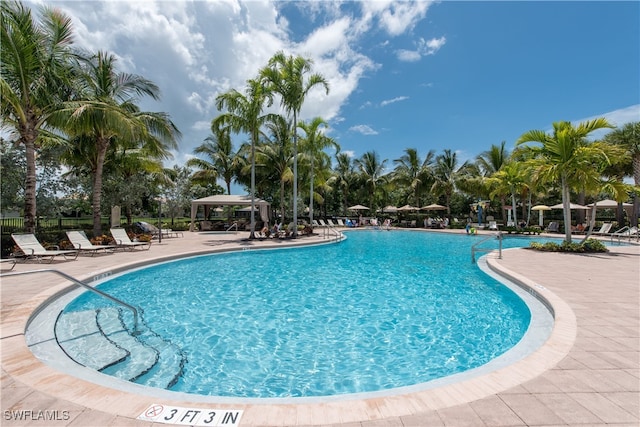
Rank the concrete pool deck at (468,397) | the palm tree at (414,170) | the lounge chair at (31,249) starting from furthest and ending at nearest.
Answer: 1. the palm tree at (414,170)
2. the lounge chair at (31,249)
3. the concrete pool deck at (468,397)

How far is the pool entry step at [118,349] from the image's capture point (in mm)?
3396

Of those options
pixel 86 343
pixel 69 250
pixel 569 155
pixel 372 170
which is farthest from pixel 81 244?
pixel 372 170

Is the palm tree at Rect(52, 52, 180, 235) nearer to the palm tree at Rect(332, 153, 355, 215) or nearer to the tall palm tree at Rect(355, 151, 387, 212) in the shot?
the palm tree at Rect(332, 153, 355, 215)

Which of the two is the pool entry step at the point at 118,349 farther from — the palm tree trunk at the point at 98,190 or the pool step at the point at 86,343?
the palm tree trunk at the point at 98,190

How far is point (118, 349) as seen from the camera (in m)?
3.79

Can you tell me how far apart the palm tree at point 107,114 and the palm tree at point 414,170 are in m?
24.2

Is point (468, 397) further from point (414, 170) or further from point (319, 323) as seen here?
point (414, 170)

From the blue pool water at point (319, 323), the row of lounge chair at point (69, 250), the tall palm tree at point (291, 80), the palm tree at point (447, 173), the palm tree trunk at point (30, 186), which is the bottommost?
the blue pool water at point (319, 323)

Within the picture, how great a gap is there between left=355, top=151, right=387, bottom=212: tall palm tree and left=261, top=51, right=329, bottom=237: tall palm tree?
60.1ft

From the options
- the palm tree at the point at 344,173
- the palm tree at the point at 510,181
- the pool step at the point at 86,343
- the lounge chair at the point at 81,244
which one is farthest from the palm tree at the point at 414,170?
the pool step at the point at 86,343

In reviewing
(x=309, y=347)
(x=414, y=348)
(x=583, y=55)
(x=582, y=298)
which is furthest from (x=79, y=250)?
(x=583, y=55)

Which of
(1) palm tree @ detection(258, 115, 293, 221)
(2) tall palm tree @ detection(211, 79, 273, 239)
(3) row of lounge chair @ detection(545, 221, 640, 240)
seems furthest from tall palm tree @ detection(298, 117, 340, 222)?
(3) row of lounge chair @ detection(545, 221, 640, 240)

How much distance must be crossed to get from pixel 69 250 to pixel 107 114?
5357 millimetres

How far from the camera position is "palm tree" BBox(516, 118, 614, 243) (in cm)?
1160
